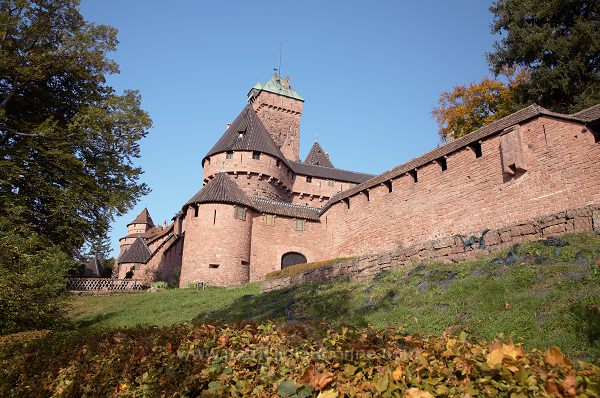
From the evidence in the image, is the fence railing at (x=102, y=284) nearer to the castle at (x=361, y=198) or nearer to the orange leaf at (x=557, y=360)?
the castle at (x=361, y=198)

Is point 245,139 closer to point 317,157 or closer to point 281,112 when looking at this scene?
point 317,157

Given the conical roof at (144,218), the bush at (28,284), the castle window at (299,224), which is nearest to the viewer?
the bush at (28,284)

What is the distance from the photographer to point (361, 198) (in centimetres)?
2716

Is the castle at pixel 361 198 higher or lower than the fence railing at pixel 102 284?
higher

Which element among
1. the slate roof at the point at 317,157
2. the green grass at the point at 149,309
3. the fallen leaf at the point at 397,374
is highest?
the slate roof at the point at 317,157

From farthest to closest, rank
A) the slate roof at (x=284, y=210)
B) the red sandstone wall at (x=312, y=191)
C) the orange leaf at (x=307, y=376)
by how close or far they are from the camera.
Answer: the red sandstone wall at (x=312, y=191), the slate roof at (x=284, y=210), the orange leaf at (x=307, y=376)

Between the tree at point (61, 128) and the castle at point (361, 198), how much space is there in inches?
372

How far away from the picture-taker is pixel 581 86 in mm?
23875

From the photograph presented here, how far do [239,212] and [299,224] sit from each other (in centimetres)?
461

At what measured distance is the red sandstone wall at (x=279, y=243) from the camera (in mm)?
28703

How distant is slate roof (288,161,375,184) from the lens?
1670 inches

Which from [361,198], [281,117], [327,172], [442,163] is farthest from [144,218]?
[442,163]

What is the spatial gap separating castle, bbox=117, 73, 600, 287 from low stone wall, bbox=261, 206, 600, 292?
0.32m

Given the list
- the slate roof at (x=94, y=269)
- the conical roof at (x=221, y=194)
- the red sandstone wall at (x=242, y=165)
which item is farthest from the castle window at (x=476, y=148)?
the slate roof at (x=94, y=269)
